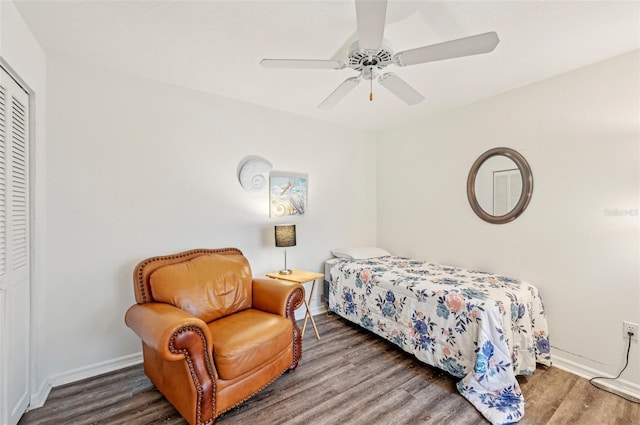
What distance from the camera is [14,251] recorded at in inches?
65.5

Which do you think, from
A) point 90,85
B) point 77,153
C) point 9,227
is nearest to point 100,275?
point 9,227

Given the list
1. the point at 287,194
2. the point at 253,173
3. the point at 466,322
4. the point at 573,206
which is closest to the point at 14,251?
the point at 253,173

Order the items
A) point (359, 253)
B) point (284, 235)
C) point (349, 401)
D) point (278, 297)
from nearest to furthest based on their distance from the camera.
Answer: point (349, 401)
point (278, 297)
point (284, 235)
point (359, 253)

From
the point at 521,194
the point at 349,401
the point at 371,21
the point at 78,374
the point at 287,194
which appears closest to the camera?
the point at 371,21

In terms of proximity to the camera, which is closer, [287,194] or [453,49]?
[453,49]

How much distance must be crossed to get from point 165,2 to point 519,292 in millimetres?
3053

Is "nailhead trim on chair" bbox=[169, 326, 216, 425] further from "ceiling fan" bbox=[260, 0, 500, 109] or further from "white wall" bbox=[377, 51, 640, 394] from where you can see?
"white wall" bbox=[377, 51, 640, 394]

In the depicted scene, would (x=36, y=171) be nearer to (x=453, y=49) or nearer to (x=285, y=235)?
(x=285, y=235)

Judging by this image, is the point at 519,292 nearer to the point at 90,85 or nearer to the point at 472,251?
the point at 472,251

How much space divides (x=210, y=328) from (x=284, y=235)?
117 cm

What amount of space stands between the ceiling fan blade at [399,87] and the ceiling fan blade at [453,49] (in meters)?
0.18

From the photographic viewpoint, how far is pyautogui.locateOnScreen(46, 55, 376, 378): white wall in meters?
2.12

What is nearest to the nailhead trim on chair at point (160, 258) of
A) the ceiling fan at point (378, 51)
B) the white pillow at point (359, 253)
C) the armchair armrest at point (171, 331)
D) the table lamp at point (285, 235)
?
the armchair armrest at point (171, 331)

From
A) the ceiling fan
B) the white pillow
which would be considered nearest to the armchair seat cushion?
the white pillow
